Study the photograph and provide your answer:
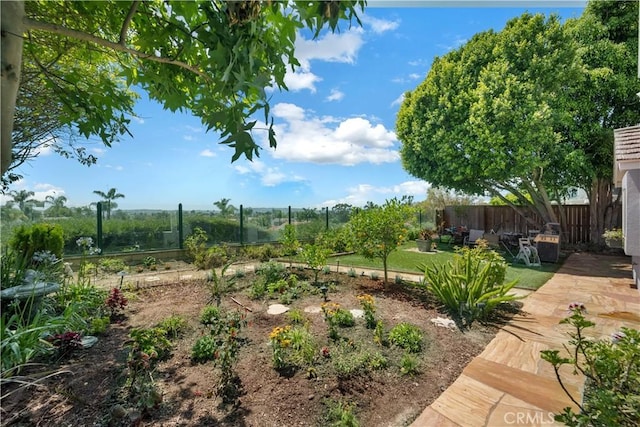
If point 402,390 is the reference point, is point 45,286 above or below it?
above

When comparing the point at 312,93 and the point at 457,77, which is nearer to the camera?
the point at 312,93

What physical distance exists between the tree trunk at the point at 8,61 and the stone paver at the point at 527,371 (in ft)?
8.73

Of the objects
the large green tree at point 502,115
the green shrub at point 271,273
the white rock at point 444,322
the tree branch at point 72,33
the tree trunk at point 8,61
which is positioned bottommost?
the white rock at point 444,322

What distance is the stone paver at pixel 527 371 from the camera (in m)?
1.94

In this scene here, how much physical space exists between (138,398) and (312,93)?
7.59m

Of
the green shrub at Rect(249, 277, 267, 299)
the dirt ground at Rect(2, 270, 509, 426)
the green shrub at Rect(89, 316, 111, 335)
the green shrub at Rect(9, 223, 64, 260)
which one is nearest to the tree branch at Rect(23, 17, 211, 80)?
the dirt ground at Rect(2, 270, 509, 426)

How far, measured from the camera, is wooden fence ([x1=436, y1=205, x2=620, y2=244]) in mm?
10711

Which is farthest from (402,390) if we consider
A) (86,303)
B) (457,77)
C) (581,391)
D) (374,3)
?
(457,77)

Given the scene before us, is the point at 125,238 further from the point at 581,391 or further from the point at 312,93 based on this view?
the point at 581,391

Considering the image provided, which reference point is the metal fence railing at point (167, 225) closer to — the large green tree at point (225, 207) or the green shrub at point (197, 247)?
the large green tree at point (225, 207)

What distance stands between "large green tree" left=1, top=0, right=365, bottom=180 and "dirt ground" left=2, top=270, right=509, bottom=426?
1827mm

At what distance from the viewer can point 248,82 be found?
1.28m

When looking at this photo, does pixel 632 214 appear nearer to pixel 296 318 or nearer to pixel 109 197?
pixel 296 318

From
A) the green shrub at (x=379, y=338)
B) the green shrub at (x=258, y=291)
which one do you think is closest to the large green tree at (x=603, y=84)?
the green shrub at (x=379, y=338)
